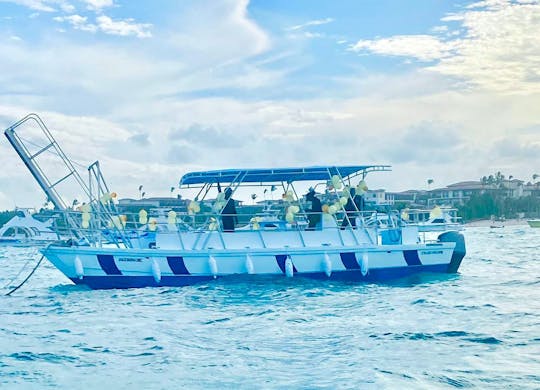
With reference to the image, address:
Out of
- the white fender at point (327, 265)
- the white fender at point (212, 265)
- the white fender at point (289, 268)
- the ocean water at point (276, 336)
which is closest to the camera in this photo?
the ocean water at point (276, 336)

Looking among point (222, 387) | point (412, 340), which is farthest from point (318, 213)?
point (222, 387)

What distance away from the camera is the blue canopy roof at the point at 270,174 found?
20469mm

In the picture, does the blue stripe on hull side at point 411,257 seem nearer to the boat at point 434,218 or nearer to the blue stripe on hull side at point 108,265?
the boat at point 434,218

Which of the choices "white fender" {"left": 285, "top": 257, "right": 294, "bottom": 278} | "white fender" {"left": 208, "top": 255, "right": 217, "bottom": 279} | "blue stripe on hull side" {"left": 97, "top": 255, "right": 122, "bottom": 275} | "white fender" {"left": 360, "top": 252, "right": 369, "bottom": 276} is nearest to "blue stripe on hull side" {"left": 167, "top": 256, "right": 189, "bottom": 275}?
"white fender" {"left": 208, "top": 255, "right": 217, "bottom": 279}

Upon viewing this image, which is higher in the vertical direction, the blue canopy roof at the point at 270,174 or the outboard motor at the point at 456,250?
the blue canopy roof at the point at 270,174

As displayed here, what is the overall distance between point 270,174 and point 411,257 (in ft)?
16.1

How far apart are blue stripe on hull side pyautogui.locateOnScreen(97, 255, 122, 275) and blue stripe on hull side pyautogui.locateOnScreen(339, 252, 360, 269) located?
21.2 ft

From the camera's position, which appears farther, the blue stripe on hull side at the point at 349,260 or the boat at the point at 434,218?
the boat at the point at 434,218

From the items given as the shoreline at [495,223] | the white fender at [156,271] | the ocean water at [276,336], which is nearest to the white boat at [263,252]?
the white fender at [156,271]

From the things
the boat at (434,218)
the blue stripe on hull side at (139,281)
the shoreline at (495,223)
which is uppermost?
the boat at (434,218)

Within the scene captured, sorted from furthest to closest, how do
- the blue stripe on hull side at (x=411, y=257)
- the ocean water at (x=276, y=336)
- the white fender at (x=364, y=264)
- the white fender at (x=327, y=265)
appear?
the blue stripe on hull side at (x=411, y=257), the white fender at (x=364, y=264), the white fender at (x=327, y=265), the ocean water at (x=276, y=336)

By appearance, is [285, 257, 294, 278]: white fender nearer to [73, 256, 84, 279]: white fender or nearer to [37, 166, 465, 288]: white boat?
[37, 166, 465, 288]: white boat

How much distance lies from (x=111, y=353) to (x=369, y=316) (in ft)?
18.7

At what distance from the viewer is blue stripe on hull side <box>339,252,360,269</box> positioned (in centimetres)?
2012
